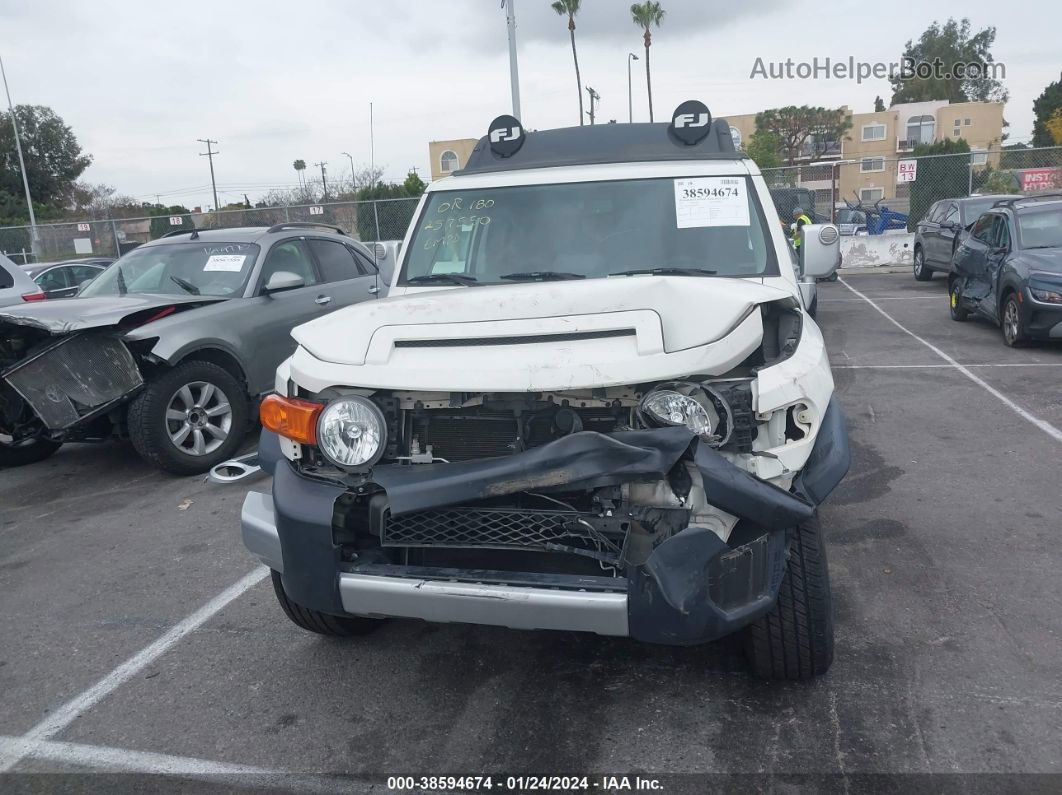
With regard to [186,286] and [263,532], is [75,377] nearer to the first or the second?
[186,286]

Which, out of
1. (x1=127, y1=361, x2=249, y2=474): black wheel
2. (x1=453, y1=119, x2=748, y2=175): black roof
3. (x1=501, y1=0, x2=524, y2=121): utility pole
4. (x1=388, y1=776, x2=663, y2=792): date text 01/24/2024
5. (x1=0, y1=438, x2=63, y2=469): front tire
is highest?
(x1=501, y1=0, x2=524, y2=121): utility pole

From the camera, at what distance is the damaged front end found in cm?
254

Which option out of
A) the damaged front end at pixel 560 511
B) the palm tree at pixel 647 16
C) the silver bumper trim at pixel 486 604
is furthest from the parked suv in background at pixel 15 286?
the palm tree at pixel 647 16

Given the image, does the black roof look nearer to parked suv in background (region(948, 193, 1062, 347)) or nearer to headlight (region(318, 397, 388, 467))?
headlight (region(318, 397, 388, 467))

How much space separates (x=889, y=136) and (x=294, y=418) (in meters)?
67.0

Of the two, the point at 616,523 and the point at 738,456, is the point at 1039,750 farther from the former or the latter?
the point at 616,523

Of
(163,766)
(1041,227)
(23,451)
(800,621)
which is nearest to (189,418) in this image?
(23,451)

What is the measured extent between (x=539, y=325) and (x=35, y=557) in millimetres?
3805

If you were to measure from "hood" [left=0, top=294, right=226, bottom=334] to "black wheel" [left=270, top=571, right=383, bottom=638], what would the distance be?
3.15 meters

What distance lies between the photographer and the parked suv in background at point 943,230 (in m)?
14.9

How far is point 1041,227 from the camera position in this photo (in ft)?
33.2

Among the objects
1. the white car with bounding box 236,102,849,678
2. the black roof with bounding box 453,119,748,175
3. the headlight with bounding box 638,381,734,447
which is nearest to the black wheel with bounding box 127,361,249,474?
the black roof with bounding box 453,119,748,175

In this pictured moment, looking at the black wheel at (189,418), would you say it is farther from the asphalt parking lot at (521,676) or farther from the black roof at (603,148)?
the black roof at (603,148)

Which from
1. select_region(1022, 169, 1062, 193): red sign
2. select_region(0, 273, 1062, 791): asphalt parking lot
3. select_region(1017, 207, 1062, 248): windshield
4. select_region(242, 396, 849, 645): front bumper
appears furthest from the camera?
select_region(1022, 169, 1062, 193): red sign
